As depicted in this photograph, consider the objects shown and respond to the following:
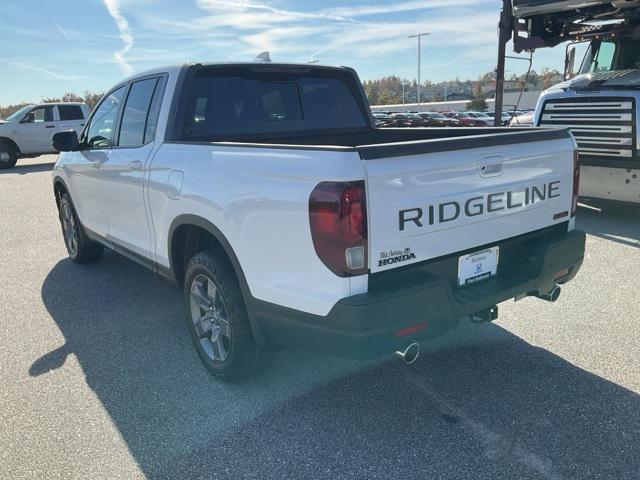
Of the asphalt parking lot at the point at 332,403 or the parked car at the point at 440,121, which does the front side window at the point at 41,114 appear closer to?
the parked car at the point at 440,121

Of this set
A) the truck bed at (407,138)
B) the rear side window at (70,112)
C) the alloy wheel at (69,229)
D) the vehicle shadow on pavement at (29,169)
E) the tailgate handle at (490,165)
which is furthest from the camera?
the rear side window at (70,112)

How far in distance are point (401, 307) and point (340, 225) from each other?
49 centimetres

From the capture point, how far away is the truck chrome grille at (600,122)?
22.4 ft

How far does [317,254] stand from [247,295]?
64 centimetres

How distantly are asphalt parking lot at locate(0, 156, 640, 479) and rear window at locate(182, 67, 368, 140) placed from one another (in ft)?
5.56

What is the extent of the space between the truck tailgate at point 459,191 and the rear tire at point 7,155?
2070cm

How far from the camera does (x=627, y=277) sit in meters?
5.03

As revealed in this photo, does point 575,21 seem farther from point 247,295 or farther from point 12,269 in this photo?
point 12,269

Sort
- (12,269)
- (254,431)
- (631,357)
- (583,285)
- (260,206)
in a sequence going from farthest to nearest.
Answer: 1. (12,269)
2. (583,285)
3. (631,357)
4. (254,431)
5. (260,206)

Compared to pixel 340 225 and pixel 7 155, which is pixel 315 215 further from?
pixel 7 155

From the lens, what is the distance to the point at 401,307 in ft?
8.22

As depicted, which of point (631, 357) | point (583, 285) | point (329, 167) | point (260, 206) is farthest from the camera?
point (583, 285)

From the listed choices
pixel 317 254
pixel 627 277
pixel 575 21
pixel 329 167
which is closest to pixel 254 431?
pixel 317 254

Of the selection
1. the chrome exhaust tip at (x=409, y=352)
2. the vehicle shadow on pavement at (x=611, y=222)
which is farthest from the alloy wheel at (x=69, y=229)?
the vehicle shadow on pavement at (x=611, y=222)
